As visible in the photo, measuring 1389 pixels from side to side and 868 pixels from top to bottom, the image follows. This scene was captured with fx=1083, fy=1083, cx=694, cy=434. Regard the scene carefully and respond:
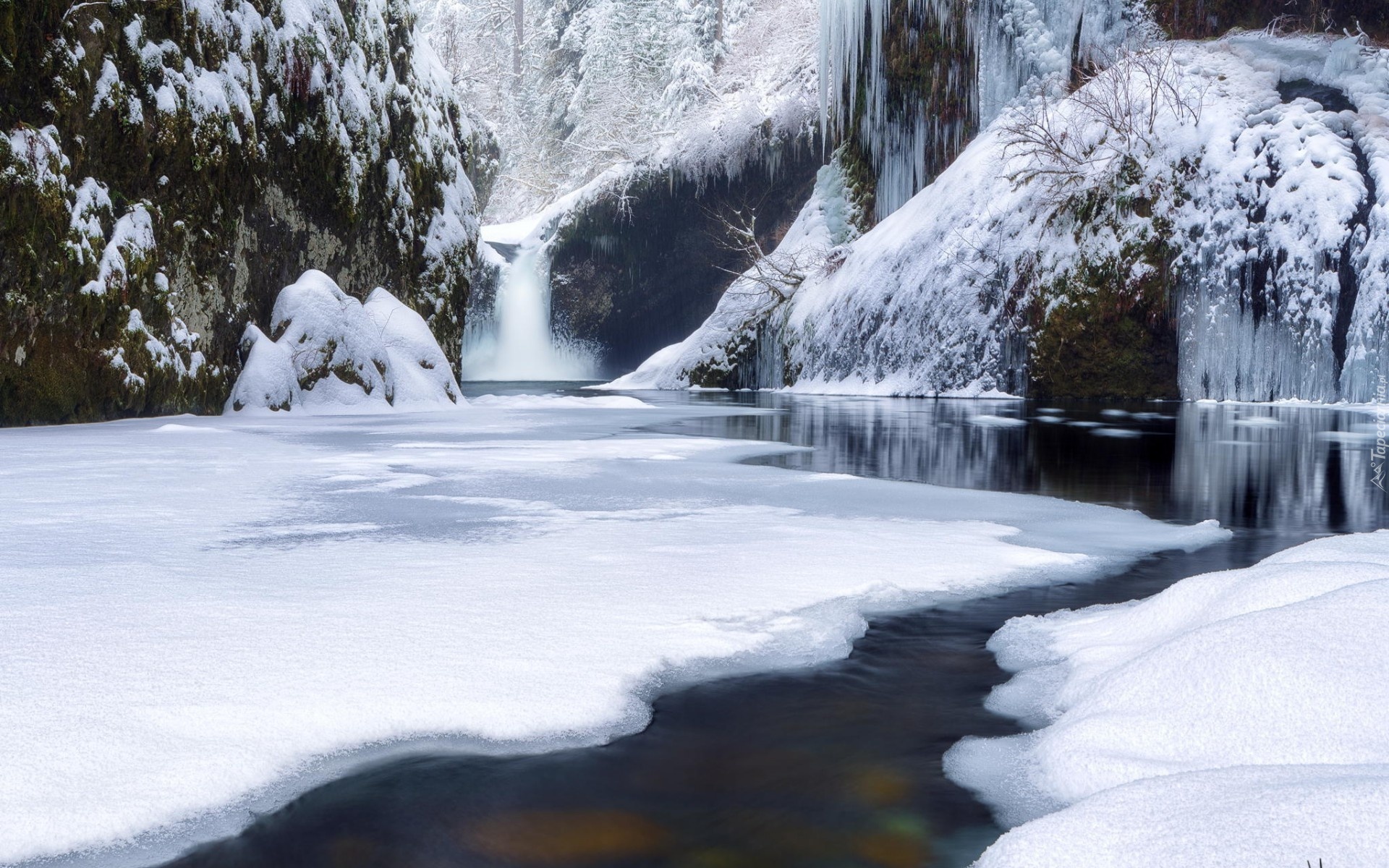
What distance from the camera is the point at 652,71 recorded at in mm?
32250

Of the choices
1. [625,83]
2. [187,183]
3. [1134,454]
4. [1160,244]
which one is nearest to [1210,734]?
[1134,454]

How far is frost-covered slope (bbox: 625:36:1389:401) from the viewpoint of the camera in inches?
457

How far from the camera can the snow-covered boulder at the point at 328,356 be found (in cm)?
945

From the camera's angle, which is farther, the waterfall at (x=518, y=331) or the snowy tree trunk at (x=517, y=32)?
the snowy tree trunk at (x=517, y=32)

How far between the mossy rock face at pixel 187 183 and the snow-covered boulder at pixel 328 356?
0.21 metres

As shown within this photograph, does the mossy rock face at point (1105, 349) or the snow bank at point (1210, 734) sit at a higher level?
the mossy rock face at point (1105, 349)

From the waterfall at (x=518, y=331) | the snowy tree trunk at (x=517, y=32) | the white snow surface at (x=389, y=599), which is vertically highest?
the snowy tree trunk at (x=517, y=32)

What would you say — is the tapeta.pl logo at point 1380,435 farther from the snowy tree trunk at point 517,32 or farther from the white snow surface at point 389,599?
the snowy tree trunk at point 517,32

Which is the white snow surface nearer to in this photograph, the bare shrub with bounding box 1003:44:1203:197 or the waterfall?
the bare shrub with bounding box 1003:44:1203:197

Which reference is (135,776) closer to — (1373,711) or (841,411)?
(1373,711)

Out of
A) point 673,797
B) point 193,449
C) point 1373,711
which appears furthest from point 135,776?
point 193,449

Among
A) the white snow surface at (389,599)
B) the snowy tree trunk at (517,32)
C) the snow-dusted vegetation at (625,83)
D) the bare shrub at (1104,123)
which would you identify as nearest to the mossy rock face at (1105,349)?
the bare shrub at (1104,123)

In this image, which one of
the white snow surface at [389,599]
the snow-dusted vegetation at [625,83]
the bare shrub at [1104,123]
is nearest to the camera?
the white snow surface at [389,599]

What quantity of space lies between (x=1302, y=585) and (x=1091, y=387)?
498 inches
